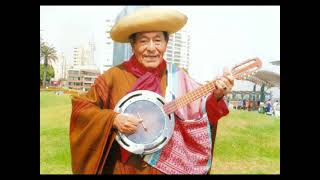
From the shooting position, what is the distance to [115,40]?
3.62 m

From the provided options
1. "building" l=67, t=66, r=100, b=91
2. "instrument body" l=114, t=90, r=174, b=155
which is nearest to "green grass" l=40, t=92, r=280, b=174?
"building" l=67, t=66, r=100, b=91

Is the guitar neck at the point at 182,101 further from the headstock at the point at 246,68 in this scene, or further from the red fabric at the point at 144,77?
the headstock at the point at 246,68

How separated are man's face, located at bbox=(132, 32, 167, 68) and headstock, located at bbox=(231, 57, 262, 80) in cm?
58

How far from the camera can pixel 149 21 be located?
3.40 m

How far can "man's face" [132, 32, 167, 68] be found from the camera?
346 cm

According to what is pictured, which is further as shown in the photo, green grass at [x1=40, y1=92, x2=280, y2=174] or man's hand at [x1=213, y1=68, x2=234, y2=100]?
green grass at [x1=40, y1=92, x2=280, y2=174]

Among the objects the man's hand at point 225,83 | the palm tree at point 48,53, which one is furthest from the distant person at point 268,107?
the palm tree at point 48,53

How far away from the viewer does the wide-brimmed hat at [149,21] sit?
11.2ft

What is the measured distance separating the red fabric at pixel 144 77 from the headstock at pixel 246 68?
574 millimetres

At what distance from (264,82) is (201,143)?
744 millimetres

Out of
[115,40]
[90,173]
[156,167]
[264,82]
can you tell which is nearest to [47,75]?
[115,40]

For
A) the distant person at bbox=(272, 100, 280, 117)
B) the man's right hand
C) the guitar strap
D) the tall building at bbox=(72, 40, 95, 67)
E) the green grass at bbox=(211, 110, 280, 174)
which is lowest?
the green grass at bbox=(211, 110, 280, 174)

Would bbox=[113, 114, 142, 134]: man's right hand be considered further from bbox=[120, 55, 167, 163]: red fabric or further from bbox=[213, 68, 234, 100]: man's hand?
→ bbox=[213, 68, 234, 100]: man's hand

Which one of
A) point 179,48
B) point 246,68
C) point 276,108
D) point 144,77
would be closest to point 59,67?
point 144,77
